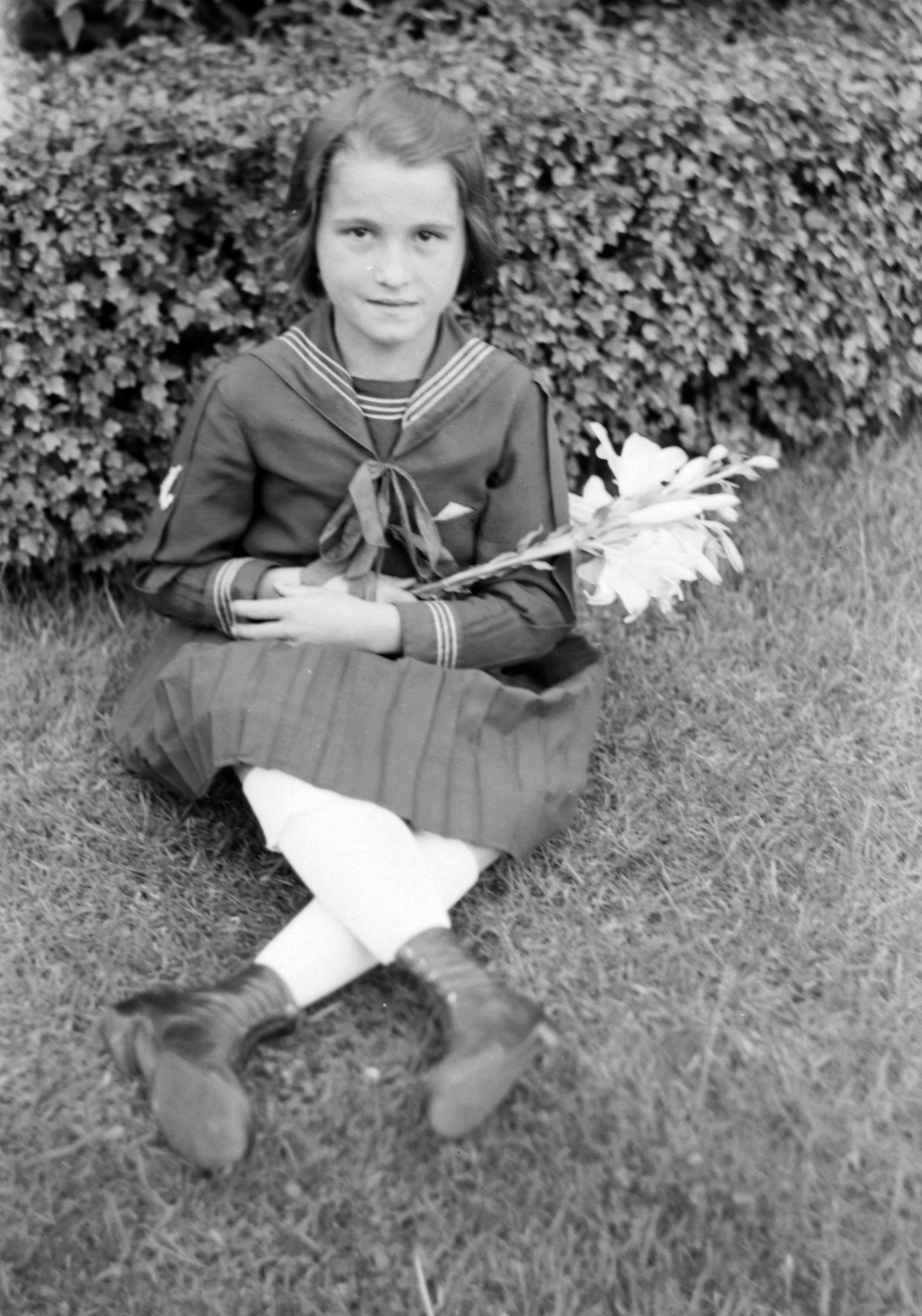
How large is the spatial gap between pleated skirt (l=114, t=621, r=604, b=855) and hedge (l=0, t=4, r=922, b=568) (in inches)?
37.0

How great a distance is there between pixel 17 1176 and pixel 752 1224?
1046 mm

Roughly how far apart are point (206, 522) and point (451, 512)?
46 cm

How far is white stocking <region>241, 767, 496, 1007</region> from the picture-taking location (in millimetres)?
2277

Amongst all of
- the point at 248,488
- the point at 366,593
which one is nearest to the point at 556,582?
the point at 366,593

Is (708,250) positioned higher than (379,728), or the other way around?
(708,250)

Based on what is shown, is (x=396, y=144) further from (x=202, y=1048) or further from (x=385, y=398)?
(x=202, y=1048)

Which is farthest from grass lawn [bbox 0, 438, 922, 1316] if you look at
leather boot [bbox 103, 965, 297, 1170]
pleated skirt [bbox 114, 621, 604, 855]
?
pleated skirt [bbox 114, 621, 604, 855]

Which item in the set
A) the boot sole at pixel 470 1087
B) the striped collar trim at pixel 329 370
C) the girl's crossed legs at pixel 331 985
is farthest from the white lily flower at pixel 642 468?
the boot sole at pixel 470 1087

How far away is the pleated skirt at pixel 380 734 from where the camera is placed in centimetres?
243

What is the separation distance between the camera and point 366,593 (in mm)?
2688

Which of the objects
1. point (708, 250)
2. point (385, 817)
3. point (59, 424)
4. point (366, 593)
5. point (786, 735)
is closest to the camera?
point (385, 817)

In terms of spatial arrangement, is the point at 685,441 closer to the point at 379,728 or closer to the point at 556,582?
the point at 556,582

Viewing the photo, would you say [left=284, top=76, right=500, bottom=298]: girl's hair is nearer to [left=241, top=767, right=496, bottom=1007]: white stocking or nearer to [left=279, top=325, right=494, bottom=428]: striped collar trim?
[left=279, top=325, right=494, bottom=428]: striped collar trim

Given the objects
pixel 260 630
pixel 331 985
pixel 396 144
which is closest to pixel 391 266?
pixel 396 144
